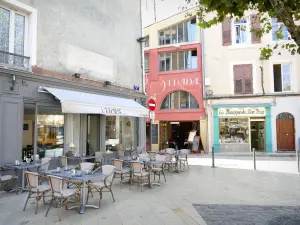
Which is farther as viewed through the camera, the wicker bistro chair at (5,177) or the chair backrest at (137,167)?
the chair backrest at (137,167)

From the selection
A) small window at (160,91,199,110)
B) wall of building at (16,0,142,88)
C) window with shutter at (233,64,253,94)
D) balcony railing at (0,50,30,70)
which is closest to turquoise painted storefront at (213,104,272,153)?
window with shutter at (233,64,253,94)

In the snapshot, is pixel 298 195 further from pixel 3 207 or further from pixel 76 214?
pixel 3 207

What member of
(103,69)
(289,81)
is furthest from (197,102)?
(103,69)

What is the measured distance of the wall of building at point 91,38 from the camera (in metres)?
8.84

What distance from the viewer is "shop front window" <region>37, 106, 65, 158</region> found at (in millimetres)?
8680

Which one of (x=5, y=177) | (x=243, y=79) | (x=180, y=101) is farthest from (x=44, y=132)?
(x=243, y=79)

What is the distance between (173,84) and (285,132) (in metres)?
8.41

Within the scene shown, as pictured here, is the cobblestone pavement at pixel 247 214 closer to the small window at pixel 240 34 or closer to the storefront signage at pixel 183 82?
the storefront signage at pixel 183 82

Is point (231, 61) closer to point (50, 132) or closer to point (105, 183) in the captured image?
point (50, 132)

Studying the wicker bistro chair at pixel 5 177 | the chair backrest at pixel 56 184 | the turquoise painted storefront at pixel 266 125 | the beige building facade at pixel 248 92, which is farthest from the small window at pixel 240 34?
the chair backrest at pixel 56 184

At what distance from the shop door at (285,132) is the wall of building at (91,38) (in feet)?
33.8

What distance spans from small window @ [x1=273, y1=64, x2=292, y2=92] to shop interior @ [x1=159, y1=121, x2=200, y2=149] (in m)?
6.43

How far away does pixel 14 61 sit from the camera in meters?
7.80

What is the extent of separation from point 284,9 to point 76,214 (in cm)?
578
